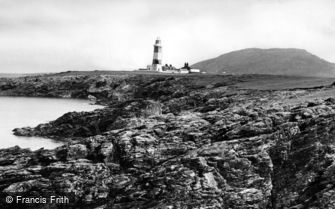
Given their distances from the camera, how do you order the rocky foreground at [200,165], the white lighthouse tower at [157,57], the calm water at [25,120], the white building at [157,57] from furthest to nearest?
the white building at [157,57] → the white lighthouse tower at [157,57] → the calm water at [25,120] → the rocky foreground at [200,165]

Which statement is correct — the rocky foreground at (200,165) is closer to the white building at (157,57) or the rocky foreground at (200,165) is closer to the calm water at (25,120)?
the calm water at (25,120)

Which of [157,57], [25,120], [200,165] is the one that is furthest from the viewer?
[157,57]

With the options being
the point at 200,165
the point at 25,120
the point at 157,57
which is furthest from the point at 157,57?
the point at 200,165

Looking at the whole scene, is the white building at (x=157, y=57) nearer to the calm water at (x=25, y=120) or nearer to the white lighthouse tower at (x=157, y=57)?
the white lighthouse tower at (x=157, y=57)

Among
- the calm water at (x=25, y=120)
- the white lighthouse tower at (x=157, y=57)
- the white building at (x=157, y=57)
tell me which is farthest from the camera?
the white building at (x=157, y=57)

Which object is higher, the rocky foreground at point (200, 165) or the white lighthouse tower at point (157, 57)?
the white lighthouse tower at point (157, 57)

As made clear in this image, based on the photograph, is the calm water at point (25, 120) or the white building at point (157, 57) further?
the white building at point (157, 57)

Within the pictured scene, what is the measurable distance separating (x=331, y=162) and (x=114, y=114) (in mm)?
34709

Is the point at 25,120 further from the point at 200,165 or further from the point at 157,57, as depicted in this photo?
the point at 157,57

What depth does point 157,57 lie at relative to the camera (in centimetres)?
17175

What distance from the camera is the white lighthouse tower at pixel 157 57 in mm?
170250

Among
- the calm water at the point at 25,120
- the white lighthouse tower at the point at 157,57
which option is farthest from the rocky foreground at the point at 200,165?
the white lighthouse tower at the point at 157,57

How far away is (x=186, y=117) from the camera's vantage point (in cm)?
3975

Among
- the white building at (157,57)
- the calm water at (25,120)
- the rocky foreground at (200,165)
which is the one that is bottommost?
the calm water at (25,120)
